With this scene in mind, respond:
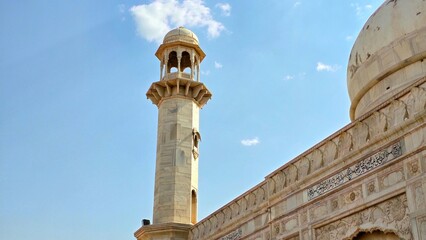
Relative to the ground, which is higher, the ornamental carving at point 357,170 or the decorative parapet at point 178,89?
the decorative parapet at point 178,89

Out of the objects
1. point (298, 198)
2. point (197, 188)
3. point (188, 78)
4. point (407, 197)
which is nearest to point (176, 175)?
point (197, 188)

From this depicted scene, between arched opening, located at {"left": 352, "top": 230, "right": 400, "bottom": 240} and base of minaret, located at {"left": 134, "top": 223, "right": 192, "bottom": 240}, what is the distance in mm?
5381

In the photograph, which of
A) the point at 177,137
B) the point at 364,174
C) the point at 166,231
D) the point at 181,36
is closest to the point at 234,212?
the point at 166,231

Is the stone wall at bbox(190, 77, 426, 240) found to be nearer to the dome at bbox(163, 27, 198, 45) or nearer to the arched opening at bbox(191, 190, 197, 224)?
the arched opening at bbox(191, 190, 197, 224)

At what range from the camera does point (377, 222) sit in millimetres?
5879

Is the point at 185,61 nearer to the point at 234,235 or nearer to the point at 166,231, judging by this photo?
the point at 166,231

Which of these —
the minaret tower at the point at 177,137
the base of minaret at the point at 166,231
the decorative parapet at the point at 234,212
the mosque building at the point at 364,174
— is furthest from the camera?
the minaret tower at the point at 177,137

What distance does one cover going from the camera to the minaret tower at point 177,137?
1178 centimetres

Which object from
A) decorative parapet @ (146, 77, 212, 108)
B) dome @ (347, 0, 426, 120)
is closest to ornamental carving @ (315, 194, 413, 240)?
dome @ (347, 0, 426, 120)

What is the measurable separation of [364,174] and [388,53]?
2408mm

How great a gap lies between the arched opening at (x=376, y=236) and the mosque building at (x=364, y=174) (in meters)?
0.01

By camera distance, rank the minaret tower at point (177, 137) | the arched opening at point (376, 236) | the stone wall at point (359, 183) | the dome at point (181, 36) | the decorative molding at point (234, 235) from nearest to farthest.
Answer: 1. the stone wall at point (359, 183)
2. the arched opening at point (376, 236)
3. the decorative molding at point (234, 235)
4. the minaret tower at point (177, 137)
5. the dome at point (181, 36)

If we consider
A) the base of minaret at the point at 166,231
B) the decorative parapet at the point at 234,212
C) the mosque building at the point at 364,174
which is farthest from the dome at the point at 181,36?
the decorative parapet at the point at 234,212

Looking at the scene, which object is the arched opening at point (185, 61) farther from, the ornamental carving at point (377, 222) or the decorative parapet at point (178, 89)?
the ornamental carving at point (377, 222)
